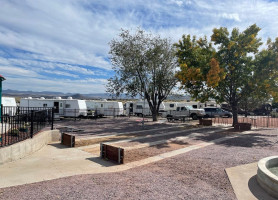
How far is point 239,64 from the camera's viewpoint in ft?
53.6

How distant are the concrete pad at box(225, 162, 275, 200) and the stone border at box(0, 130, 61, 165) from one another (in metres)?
6.19

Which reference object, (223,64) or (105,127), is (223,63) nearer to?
(223,64)

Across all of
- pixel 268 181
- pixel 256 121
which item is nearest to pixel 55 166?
pixel 268 181

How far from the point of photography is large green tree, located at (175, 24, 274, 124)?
15289mm

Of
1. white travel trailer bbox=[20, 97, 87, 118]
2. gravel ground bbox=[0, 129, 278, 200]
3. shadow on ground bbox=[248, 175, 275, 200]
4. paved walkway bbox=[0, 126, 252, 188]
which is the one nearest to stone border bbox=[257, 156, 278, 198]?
shadow on ground bbox=[248, 175, 275, 200]

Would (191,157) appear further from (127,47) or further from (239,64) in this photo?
(127,47)

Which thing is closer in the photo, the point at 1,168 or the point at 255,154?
the point at 1,168

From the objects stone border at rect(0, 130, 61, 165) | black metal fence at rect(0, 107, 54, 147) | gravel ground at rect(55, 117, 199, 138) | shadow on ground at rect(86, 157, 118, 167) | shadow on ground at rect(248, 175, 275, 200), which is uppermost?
black metal fence at rect(0, 107, 54, 147)

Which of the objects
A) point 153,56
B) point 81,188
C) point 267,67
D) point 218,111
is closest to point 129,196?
point 81,188

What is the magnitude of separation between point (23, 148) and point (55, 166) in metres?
1.55

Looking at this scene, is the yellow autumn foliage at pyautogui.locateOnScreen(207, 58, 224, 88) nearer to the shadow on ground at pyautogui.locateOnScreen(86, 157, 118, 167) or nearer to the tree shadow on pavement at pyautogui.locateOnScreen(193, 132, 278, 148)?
the tree shadow on pavement at pyautogui.locateOnScreen(193, 132, 278, 148)

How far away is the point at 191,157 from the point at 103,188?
13.4 ft

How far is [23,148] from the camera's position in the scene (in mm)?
7426

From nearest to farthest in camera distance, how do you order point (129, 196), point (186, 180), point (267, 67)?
point (129, 196)
point (186, 180)
point (267, 67)
